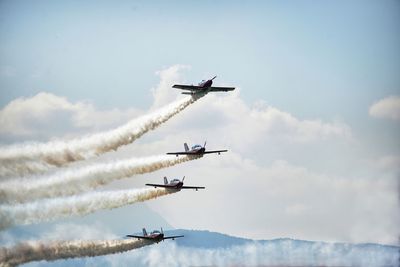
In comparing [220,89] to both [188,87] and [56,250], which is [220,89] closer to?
[188,87]

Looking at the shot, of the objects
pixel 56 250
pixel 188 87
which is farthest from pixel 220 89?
pixel 56 250

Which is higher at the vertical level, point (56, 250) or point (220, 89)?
point (220, 89)

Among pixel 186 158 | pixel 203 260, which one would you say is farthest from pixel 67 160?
pixel 203 260

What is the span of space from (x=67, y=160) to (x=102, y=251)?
13022 mm

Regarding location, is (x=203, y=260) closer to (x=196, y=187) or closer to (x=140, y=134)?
(x=196, y=187)

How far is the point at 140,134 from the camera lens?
93625mm

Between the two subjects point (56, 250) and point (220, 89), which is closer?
point (56, 250)

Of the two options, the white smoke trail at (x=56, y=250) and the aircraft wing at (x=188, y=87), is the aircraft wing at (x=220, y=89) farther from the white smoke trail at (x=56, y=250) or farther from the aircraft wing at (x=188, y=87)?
the white smoke trail at (x=56, y=250)

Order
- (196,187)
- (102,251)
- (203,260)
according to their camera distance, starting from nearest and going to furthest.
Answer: (102,251) < (196,187) < (203,260)

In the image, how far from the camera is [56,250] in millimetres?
93625

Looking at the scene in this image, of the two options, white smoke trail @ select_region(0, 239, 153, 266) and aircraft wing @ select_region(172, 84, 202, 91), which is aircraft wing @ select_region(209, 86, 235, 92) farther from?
white smoke trail @ select_region(0, 239, 153, 266)

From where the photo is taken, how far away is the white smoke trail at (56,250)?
3575 inches

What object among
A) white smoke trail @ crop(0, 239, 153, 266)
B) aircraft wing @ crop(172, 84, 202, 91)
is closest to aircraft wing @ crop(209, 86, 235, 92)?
aircraft wing @ crop(172, 84, 202, 91)

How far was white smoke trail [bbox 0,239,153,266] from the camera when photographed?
298 ft
